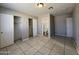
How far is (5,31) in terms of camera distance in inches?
110

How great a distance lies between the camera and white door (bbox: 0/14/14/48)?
2685mm

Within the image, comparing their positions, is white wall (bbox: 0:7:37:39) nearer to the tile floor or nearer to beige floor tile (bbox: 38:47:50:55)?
the tile floor

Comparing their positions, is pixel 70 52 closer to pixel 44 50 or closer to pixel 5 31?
pixel 44 50

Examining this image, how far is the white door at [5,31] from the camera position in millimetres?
2685

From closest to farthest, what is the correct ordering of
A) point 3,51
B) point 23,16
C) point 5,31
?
point 3,51, point 5,31, point 23,16

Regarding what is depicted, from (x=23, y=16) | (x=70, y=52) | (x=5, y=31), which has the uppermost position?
(x=23, y=16)

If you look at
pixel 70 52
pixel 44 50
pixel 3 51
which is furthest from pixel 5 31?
pixel 70 52

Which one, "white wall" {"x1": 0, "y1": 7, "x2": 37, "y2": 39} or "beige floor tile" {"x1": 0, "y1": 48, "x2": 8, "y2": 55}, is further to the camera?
"white wall" {"x1": 0, "y1": 7, "x2": 37, "y2": 39}

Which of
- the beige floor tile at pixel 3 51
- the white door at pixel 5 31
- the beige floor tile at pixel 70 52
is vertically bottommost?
the beige floor tile at pixel 70 52

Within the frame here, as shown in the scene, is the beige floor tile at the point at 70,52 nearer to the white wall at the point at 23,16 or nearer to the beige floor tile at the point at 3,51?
the white wall at the point at 23,16

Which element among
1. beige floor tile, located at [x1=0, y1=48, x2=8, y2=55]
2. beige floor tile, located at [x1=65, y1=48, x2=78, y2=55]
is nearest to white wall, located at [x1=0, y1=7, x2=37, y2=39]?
beige floor tile, located at [x1=0, y1=48, x2=8, y2=55]

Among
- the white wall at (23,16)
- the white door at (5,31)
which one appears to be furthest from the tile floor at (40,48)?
the white wall at (23,16)

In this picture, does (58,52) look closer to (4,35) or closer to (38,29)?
(38,29)
